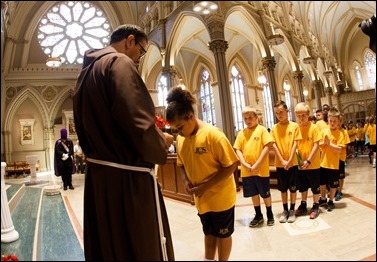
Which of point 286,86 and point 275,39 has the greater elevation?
point 275,39

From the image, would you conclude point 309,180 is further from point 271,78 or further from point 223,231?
point 223,231

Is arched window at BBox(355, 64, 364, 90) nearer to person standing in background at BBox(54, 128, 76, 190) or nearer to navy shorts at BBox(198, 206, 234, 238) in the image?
navy shorts at BBox(198, 206, 234, 238)

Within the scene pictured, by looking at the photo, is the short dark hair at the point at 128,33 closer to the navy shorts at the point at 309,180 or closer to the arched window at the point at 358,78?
the arched window at the point at 358,78

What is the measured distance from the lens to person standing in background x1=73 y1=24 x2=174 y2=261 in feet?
2.08

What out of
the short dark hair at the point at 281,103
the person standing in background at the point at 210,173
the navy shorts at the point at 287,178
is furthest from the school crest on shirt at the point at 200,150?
the navy shorts at the point at 287,178

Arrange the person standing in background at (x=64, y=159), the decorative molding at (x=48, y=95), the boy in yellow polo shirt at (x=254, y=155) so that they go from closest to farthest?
1. the boy in yellow polo shirt at (x=254, y=155)
2. the decorative molding at (x=48, y=95)
3. the person standing in background at (x=64, y=159)

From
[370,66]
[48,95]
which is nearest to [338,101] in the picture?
[370,66]

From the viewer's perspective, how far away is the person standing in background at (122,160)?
0.63 meters

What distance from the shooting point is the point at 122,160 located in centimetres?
69

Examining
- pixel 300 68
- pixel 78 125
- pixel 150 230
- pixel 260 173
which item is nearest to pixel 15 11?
pixel 78 125

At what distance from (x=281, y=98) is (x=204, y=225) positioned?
4.32 ft

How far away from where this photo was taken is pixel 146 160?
2.18ft

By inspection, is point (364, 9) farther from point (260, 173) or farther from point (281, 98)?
point (260, 173)

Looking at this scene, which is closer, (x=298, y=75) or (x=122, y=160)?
(x=122, y=160)
